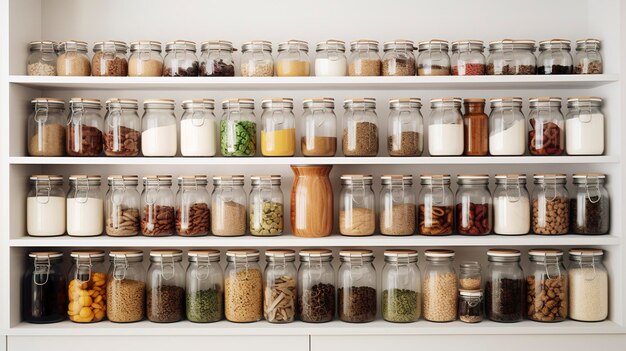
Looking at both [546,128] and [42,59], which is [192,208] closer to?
[42,59]

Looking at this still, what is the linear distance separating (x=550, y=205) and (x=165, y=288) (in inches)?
55.9

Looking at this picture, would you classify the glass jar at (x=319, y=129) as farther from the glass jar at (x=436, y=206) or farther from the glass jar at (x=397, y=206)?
the glass jar at (x=436, y=206)

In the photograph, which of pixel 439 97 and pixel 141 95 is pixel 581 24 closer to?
pixel 439 97

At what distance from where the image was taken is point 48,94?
110 inches

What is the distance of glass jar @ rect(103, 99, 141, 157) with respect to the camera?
257 centimetres

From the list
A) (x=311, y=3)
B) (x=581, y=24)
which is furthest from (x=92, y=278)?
(x=581, y=24)

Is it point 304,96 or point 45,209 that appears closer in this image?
point 45,209

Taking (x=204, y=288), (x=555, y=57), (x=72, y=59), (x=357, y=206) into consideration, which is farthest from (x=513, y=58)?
(x=72, y=59)

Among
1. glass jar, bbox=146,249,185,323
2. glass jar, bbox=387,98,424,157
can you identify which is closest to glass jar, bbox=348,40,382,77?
glass jar, bbox=387,98,424,157

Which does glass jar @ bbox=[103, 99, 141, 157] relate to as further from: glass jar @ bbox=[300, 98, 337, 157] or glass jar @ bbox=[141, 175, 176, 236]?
glass jar @ bbox=[300, 98, 337, 157]

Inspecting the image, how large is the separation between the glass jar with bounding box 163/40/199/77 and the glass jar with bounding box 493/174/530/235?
1193 mm

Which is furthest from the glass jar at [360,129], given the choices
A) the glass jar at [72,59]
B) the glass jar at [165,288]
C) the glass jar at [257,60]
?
the glass jar at [72,59]

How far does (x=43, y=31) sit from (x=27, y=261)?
2.97 ft

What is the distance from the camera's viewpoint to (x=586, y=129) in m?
2.55
